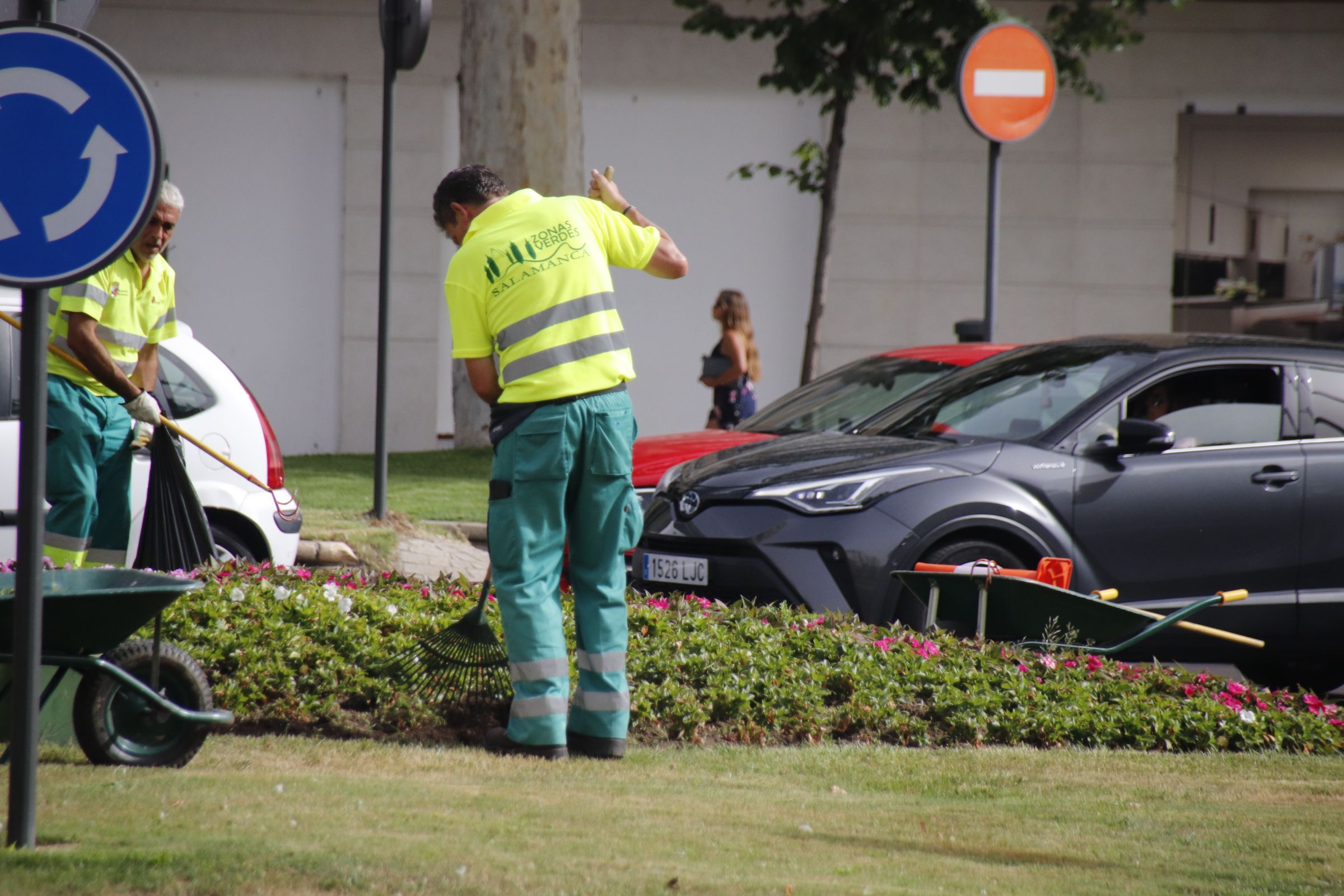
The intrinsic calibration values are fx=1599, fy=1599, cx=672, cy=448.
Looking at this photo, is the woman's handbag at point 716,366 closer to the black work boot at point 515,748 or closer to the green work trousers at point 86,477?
the green work trousers at point 86,477

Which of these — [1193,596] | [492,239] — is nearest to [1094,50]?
[1193,596]

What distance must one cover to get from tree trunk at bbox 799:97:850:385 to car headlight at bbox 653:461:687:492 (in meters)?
7.09

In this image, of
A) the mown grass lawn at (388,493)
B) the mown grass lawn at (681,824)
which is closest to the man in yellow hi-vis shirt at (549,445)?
the mown grass lawn at (681,824)

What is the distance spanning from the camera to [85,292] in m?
5.89

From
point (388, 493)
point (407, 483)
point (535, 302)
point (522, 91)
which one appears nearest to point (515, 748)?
point (535, 302)

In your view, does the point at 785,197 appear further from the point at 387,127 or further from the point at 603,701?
the point at 603,701

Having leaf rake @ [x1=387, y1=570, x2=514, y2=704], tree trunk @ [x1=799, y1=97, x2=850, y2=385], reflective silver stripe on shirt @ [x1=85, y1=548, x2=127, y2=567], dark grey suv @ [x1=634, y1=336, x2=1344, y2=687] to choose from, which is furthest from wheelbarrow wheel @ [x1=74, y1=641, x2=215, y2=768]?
tree trunk @ [x1=799, y1=97, x2=850, y2=385]

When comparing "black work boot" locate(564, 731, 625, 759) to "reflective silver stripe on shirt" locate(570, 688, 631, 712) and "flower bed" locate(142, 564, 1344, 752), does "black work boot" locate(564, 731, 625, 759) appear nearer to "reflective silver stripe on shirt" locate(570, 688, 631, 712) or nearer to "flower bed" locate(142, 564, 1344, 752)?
"reflective silver stripe on shirt" locate(570, 688, 631, 712)

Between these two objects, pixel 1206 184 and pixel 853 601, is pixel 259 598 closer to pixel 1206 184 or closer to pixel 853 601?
pixel 853 601

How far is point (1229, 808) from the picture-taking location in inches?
188

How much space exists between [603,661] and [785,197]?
492 inches

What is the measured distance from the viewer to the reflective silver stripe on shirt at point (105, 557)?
238 inches

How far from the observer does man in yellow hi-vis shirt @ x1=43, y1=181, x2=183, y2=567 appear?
19.2 ft

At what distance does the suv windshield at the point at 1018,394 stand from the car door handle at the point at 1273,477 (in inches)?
27.1
